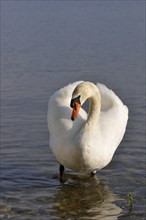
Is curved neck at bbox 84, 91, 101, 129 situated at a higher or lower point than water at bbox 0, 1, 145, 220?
higher

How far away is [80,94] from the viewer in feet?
25.1

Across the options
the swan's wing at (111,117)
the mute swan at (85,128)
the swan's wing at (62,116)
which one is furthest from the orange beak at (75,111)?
the swan's wing at (111,117)

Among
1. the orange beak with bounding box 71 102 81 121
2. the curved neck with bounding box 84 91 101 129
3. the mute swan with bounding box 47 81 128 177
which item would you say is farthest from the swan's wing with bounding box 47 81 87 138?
the orange beak with bounding box 71 102 81 121

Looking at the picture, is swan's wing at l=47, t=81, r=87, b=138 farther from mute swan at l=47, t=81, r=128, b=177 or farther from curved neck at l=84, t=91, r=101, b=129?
curved neck at l=84, t=91, r=101, b=129

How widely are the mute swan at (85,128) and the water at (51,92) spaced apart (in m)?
0.52

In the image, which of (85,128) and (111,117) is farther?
(111,117)

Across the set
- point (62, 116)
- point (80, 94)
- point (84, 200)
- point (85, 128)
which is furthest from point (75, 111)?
point (84, 200)

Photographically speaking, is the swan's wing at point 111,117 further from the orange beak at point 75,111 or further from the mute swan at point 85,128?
the orange beak at point 75,111

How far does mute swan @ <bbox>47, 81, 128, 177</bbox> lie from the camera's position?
7.76 meters

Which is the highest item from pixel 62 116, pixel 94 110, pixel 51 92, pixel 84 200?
pixel 94 110

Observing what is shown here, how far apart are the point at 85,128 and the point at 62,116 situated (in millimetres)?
519

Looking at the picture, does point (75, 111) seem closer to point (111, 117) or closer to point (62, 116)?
point (62, 116)

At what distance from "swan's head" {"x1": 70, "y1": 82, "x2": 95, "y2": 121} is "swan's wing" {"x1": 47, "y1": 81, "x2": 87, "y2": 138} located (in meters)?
0.55

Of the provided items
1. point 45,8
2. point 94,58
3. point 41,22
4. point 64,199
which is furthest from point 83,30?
point 64,199
